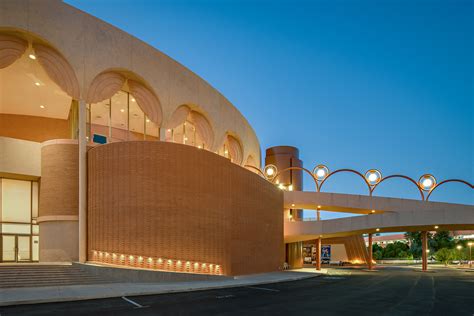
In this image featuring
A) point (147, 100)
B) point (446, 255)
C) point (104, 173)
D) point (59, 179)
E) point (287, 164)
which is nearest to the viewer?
point (104, 173)

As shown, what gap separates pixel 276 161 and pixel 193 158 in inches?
1573

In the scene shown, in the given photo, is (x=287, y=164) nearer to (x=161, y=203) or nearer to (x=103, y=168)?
(x=161, y=203)

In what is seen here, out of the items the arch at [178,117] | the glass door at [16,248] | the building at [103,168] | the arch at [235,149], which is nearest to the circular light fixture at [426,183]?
the arch at [235,149]

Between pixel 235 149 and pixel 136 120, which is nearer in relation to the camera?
pixel 136 120

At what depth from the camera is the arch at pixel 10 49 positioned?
22.9 meters

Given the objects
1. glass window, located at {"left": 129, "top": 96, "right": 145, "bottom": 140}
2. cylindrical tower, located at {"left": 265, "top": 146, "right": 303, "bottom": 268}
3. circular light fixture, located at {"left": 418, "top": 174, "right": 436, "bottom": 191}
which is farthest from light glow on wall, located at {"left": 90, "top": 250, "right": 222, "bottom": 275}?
cylindrical tower, located at {"left": 265, "top": 146, "right": 303, "bottom": 268}

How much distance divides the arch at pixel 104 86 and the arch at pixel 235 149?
16.9m

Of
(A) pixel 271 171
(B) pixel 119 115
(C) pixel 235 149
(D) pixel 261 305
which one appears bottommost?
(D) pixel 261 305

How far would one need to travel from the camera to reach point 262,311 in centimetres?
1199

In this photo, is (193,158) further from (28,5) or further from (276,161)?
(276,161)

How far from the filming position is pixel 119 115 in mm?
32844

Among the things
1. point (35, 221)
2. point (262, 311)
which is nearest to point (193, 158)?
point (35, 221)

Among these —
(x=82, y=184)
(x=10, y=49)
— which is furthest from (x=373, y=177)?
(x=10, y=49)

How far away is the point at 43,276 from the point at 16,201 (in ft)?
31.0
